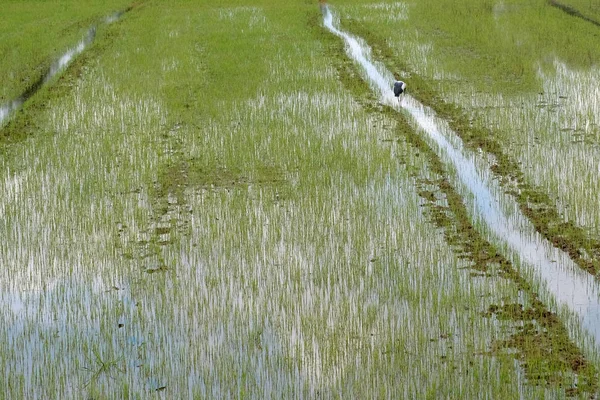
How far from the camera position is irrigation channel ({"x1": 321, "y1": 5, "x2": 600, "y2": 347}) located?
199 inches

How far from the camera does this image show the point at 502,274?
534 cm

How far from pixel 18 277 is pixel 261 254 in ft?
5.04

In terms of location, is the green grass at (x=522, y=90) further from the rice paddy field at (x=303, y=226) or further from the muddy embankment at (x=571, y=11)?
the muddy embankment at (x=571, y=11)

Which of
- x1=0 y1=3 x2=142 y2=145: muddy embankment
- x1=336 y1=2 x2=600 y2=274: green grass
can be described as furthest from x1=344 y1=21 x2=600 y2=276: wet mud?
x1=0 y1=3 x2=142 y2=145: muddy embankment

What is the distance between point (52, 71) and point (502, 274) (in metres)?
8.65

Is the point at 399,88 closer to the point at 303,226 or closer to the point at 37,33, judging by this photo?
the point at 303,226

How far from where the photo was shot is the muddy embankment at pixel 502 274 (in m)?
4.23

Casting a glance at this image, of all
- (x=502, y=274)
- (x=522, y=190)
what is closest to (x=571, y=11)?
(x=522, y=190)

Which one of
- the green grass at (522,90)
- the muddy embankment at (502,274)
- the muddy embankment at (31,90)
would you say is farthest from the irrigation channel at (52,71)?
the green grass at (522,90)

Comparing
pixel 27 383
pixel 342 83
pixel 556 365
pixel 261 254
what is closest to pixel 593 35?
pixel 342 83

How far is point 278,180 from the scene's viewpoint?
7.39 m

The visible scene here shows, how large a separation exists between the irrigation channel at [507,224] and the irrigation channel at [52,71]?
13.9ft

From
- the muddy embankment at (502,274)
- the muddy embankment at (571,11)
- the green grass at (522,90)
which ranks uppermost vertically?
the muddy embankment at (571,11)

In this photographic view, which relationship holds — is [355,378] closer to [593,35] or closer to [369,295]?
[369,295]
